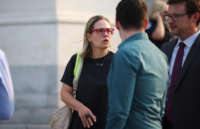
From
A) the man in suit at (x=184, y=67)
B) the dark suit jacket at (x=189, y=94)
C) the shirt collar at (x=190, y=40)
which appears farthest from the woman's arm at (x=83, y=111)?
the shirt collar at (x=190, y=40)

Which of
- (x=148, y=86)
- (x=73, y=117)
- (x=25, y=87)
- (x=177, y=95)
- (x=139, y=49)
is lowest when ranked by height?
(x=25, y=87)

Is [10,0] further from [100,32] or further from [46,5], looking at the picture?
[100,32]

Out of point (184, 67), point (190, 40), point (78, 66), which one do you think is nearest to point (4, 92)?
point (78, 66)

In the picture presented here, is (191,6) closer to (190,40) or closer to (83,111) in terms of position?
(190,40)

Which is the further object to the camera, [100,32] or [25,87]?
[25,87]

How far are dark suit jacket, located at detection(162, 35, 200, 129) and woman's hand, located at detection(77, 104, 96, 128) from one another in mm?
795

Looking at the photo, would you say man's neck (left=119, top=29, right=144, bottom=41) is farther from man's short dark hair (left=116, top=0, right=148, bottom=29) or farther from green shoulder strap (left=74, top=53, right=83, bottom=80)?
green shoulder strap (left=74, top=53, right=83, bottom=80)

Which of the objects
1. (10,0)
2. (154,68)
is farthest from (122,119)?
(10,0)

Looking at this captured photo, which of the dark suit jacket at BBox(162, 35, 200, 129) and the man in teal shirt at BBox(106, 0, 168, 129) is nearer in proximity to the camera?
the man in teal shirt at BBox(106, 0, 168, 129)

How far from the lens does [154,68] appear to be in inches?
121

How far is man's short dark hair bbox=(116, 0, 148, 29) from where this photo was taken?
3139 millimetres

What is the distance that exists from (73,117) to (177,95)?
43.1 inches

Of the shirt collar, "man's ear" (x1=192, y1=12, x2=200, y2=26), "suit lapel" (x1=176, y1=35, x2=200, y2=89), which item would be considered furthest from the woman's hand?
"man's ear" (x1=192, y1=12, x2=200, y2=26)

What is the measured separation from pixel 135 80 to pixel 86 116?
142 centimetres
